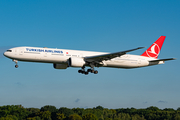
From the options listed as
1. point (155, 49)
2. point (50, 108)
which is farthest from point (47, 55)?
point (50, 108)

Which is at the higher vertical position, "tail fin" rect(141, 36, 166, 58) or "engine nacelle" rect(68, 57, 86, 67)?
"tail fin" rect(141, 36, 166, 58)

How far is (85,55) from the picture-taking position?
1927 inches

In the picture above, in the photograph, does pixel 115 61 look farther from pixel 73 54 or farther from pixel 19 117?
pixel 19 117

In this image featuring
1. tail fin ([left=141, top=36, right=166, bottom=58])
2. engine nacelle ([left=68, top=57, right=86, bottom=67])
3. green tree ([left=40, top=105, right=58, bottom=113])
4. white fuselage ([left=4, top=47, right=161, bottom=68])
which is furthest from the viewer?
green tree ([left=40, top=105, right=58, bottom=113])

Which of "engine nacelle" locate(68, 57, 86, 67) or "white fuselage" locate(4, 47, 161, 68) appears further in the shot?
"engine nacelle" locate(68, 57, 86, 67)

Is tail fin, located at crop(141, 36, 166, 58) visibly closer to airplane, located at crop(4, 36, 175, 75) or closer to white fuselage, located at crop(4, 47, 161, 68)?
airplane, located at crop(4, 36, 175, 75)

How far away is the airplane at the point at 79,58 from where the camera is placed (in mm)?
44938

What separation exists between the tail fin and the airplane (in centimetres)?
116

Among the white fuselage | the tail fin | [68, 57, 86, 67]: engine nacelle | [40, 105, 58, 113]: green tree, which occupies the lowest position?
[40, 105, 58, 113]: green tree

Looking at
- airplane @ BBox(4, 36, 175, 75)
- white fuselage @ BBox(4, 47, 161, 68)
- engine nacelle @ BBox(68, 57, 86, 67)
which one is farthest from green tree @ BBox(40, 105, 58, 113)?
engine nacelle @ BBox(68, 57, 86, 67)

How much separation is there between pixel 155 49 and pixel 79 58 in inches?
828

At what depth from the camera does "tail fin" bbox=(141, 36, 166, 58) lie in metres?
57.6

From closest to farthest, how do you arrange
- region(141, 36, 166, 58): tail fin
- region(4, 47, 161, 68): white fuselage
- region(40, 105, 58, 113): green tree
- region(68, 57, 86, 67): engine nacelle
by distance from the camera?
1. region(4, 47, 161, 68): white fuselage
2. region(68, 57, 86, 67): engine nacelle
3. region(141, 36, 166, 58): tail fin
4. region(40, 105, 58, 113): green tree

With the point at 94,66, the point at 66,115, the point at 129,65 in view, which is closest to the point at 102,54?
the point at 94,66
